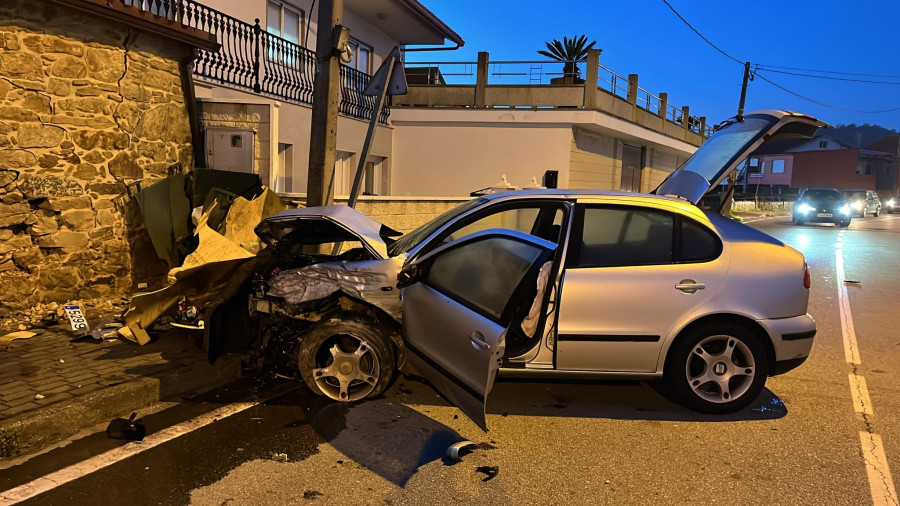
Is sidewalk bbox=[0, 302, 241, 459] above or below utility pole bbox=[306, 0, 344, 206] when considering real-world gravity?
below

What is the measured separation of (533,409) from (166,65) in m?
5.90

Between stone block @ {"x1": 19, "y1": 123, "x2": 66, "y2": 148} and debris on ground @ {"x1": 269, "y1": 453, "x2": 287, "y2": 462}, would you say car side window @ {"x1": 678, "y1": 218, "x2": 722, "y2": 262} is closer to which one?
debris on ground @ {"x1": 269, "y1": 453, "x2": 287, "y2": 462}

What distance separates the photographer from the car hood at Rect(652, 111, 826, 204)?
4934mm

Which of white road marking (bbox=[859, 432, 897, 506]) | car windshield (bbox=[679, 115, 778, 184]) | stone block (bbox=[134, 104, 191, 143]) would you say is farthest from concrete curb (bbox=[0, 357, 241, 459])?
white road marking (bbox=[859, 432, 897, 506])

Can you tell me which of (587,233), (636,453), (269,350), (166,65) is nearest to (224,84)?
(166,65)

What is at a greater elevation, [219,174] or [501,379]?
[219,174]

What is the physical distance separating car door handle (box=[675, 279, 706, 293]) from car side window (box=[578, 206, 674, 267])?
0.20 metres

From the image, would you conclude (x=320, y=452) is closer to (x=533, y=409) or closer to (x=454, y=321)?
(x=454, y=321)

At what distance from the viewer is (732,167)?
4.89 meters

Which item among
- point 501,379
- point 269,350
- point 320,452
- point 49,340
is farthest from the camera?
point 49,340

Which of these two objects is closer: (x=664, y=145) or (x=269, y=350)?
(x=269, y=350)

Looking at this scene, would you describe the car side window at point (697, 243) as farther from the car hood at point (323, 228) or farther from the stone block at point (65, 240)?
the stone block at point (65, 240)

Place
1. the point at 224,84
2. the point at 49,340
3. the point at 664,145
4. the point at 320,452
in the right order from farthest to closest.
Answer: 1. the point at 664,145
2. the point at 224,84
3. the point at 49,340
4. the point at 320,452

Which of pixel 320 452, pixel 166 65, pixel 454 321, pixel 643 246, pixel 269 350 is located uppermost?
pixel 166 65
